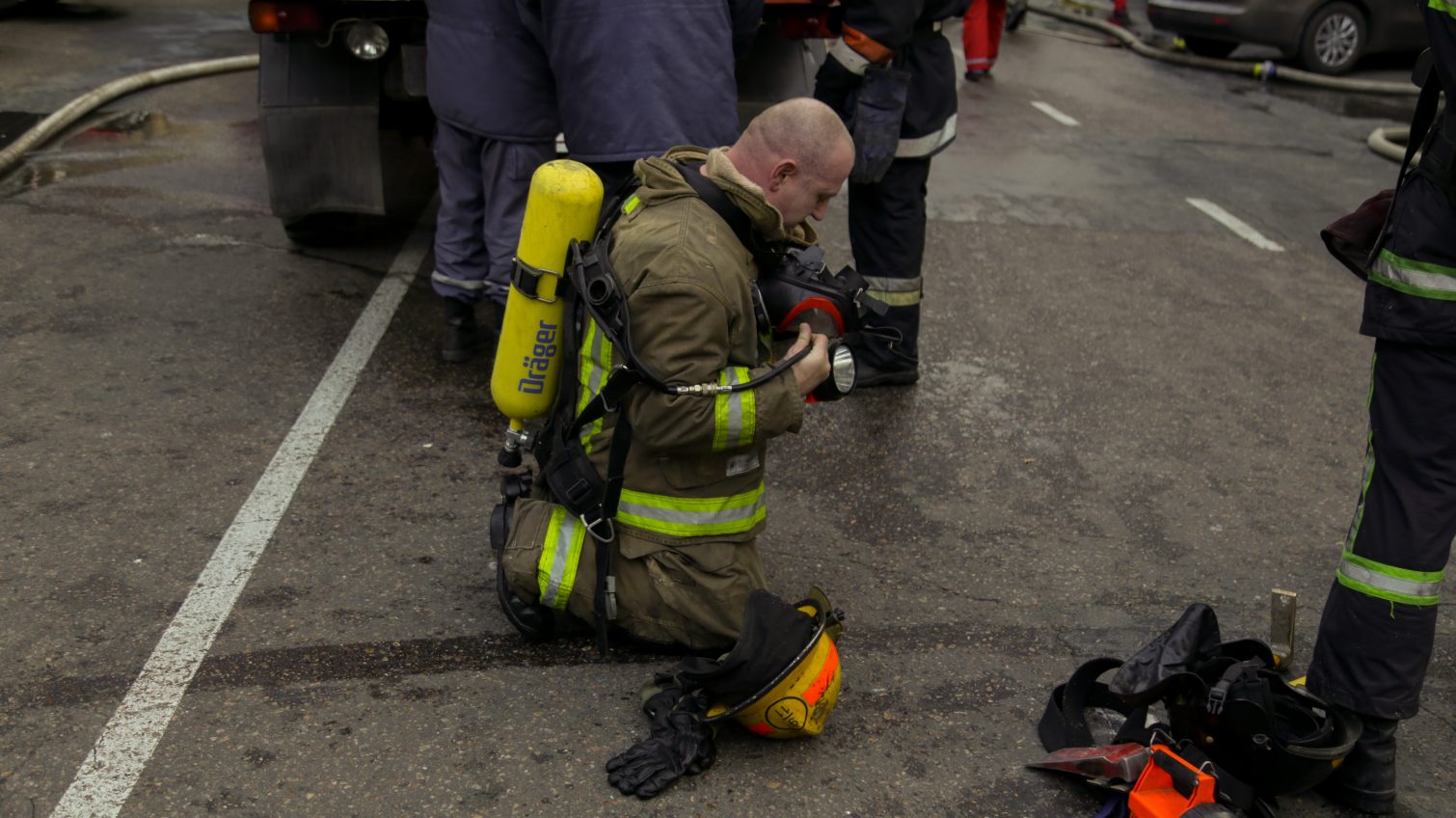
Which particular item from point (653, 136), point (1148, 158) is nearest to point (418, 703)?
point (653, 136)

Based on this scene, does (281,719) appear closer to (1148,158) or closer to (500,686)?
(500,686)

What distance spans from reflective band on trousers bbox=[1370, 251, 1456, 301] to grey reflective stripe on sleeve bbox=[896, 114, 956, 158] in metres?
2.41

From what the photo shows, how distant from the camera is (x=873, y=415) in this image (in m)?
5.18

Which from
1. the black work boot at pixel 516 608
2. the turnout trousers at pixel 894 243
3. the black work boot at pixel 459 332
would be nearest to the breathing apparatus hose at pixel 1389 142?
the turnout trousers at pixel 894 243

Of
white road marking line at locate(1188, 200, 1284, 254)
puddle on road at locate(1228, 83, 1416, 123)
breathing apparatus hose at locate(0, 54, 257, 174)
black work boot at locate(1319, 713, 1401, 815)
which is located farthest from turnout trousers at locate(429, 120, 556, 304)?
puddle on road at locate(1228, 83, 1416, 123)

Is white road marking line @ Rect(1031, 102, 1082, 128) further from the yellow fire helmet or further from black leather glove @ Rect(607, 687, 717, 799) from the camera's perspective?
black leather glove @ Rect(607, 687, 717, 799)

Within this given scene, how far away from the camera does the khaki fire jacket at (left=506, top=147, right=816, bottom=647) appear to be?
316 cm

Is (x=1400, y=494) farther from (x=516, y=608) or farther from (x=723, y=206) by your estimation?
(x=516, y=608)

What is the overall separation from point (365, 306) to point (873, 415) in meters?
2.13

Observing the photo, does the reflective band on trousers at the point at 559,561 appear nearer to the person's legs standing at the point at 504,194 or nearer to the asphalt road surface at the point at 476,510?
the asphalt road surface at the point at 476,510

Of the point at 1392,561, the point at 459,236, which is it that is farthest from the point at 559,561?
the point at 459,236

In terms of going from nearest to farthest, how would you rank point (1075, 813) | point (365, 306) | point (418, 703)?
point (1075, 813), point (418, 703), point (365, 306)

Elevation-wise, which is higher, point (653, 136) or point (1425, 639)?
point (653, 136)

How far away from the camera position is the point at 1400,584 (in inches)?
120
